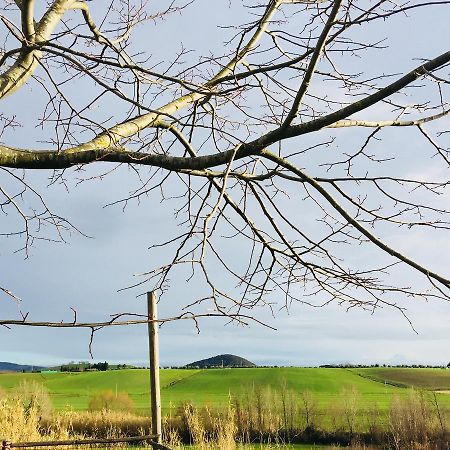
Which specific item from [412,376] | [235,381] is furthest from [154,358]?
[412,376]

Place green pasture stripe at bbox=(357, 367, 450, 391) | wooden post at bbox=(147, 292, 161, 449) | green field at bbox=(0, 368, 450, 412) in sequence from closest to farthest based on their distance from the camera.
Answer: wooden post at bbox=(147, 292, 161, 449)
green field at bbox=(0, 368, 450, 412)
green pasture stripe at bbox=(357, 367, 450, 391)

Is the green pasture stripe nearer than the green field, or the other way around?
the green field

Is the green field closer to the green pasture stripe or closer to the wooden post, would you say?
the green pasture stripe

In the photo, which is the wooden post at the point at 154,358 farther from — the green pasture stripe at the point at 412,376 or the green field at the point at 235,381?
the green pasture stripe at the point at 412,376

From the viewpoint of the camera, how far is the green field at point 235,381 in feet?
76.1

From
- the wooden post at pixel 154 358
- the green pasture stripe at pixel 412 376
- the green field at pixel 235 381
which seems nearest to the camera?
the wooden post at pixel 154 358

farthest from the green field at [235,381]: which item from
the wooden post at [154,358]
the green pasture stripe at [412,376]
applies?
the wooden post at [154,358]

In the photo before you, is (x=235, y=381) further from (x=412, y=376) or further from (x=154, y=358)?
(x=154, y=358)

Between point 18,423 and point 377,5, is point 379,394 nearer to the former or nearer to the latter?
point 18,423

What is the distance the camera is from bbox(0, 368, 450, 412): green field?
2320 centimetres

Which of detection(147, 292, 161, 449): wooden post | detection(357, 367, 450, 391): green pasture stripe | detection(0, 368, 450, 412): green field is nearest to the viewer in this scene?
detection(147, 292, 161, 449): wooden post

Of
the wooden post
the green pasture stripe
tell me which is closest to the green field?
the green pasture stripe

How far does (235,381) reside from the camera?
25703 mm

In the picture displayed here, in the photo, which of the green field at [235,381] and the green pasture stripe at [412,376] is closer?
the green field at [235,381]
